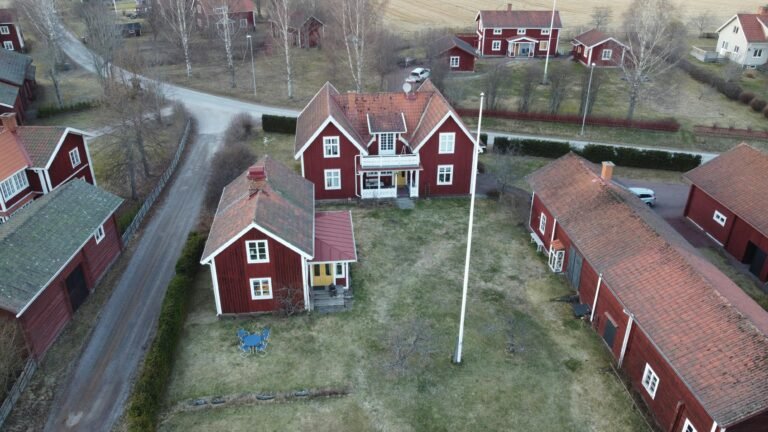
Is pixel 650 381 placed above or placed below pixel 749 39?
below

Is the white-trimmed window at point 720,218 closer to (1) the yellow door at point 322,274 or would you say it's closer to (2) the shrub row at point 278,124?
(1) the yellow door at point 322,274

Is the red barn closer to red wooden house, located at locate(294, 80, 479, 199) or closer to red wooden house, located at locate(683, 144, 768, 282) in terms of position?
red wooden house, located at locate(294, 80, 479, 199)

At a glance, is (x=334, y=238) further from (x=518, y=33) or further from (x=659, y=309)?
(x=518, y=33)

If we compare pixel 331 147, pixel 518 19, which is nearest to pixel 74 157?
pixel 331 147

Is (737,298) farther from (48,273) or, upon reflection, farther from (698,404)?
(48,273)

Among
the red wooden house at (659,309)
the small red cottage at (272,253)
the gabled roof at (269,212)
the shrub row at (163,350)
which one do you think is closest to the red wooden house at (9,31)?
the gabled roof at (269,212)

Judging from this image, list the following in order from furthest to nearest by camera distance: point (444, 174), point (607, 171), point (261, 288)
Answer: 1. point (444, 174)
2. point (607, 171)
3. point (261, 288)

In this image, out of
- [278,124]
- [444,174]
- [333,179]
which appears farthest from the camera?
[278,124]

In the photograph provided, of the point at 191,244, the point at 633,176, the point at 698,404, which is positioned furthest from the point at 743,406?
the point at 633,176
